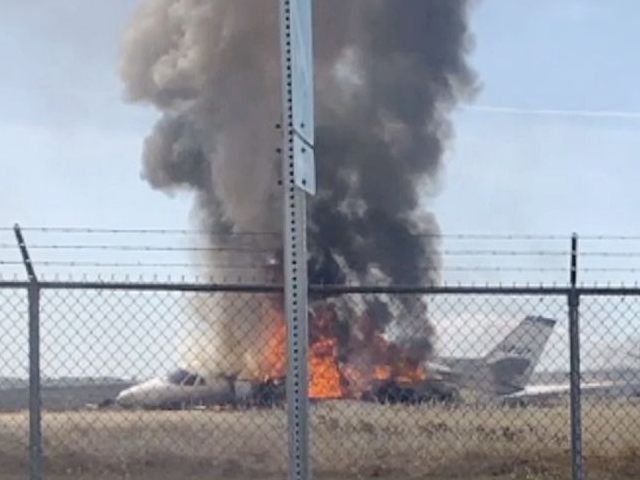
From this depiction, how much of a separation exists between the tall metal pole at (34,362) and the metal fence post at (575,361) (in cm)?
301

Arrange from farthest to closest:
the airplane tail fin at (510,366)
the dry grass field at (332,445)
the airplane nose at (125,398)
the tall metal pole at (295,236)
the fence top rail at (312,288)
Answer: the airplane tail fin at (510,366) < the airplane nose at (125,398) < the dry grass field at (332,445) < the fence top rail at (312,288) < the tall metal pole at (295,236)

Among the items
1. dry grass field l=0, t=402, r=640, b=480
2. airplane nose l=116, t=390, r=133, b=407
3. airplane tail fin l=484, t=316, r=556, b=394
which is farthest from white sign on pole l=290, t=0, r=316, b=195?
airplane tail fin l=484, t=316, r=556, b=394

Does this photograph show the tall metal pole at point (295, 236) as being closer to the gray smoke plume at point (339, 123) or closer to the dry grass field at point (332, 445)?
the dry grass field at point (332, 445)

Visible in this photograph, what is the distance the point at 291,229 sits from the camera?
2887 mm

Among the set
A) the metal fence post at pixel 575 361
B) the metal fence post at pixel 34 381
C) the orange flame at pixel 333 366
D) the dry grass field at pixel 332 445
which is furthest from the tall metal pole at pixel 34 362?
the orange flame at pixel 333 366

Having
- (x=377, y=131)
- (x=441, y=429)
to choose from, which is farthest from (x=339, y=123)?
(x=441, y=429)

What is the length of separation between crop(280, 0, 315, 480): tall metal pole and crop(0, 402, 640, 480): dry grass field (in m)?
7.73

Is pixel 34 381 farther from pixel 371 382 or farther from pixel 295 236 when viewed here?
pixel 371 382

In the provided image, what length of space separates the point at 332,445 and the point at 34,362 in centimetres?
570

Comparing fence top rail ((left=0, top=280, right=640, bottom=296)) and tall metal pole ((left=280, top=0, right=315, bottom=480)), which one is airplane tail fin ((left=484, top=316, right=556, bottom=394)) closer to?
fence top rail ((left=0, top=280, right=640, bottom=296))

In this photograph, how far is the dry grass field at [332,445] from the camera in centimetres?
1098

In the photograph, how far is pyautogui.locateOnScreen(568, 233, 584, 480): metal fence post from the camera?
7.36 metres

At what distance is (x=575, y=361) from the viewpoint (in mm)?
7512

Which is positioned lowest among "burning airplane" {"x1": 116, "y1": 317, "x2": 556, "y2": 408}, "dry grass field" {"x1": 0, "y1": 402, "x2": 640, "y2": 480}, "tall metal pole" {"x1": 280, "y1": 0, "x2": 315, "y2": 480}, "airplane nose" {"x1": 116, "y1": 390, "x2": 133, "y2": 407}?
"dry grass field" {"x1": 0, "y1": 402, "x2": 640, "y2": 480}
